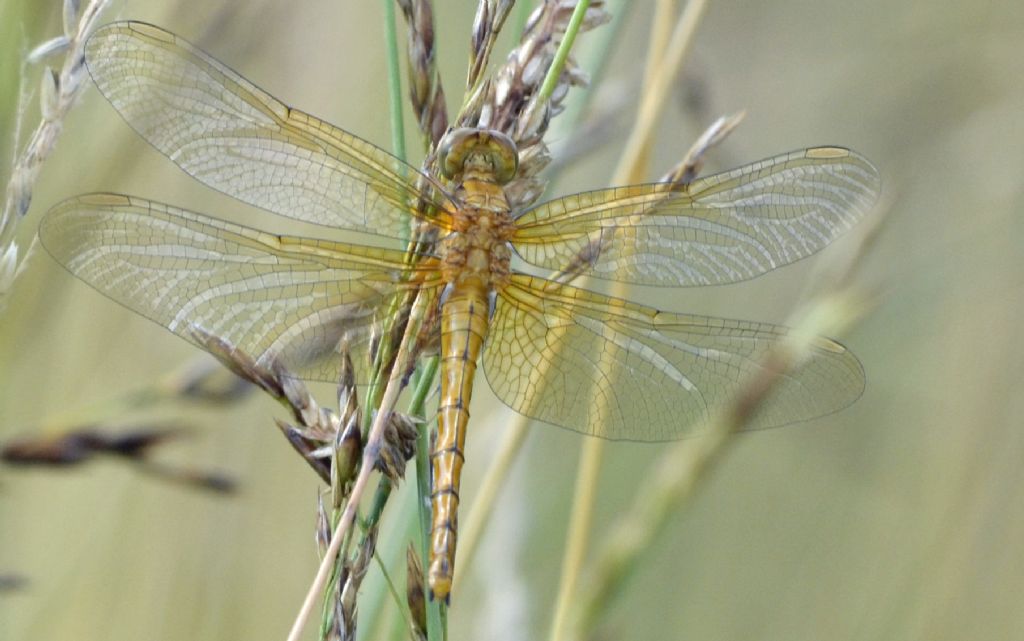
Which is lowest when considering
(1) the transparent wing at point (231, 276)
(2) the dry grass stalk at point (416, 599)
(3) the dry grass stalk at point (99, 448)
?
(2) the dry grass stalk at point (416, 599)

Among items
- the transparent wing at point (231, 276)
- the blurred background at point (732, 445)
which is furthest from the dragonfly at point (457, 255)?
the blurred background at point (732, 445)

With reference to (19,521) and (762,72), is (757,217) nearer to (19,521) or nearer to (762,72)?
(19,521)

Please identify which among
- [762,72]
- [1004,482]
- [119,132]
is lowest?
[1004,482]

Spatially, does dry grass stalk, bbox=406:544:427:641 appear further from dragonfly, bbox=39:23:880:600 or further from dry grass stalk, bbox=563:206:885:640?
dry grass stalk, bbox=563:206:885:640

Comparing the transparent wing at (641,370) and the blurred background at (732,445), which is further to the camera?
the blurred background at (732,445)

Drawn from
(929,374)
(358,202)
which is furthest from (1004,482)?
(358,202)

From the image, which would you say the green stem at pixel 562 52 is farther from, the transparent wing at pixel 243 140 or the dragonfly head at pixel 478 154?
the transparent wing at pixel 243 140
